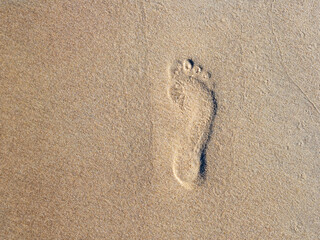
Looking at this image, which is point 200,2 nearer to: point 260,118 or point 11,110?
point 260,118

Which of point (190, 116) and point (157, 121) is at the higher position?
point (190, 116)

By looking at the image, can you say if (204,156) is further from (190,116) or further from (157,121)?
(157,121)

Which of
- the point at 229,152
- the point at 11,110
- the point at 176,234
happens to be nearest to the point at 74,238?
the point at 176,234

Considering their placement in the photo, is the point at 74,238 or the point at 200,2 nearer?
the point at 74,238

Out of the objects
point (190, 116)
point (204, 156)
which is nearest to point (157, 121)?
point (190, 116)

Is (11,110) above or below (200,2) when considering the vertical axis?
below
